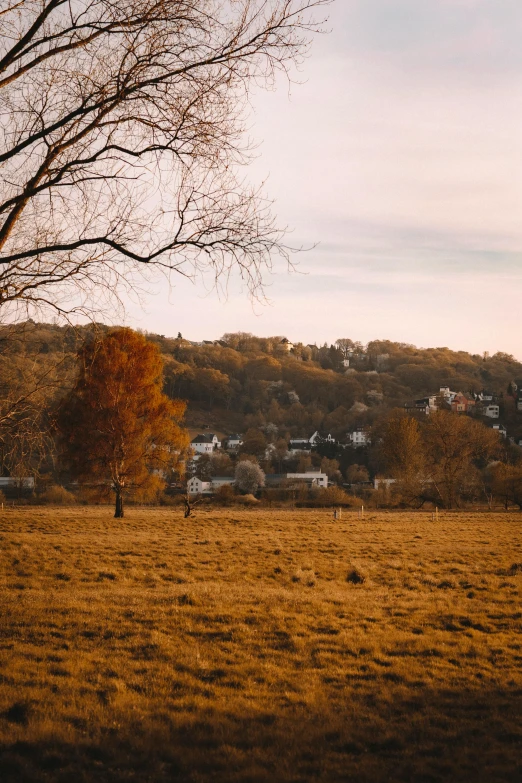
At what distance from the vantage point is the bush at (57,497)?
46.6m

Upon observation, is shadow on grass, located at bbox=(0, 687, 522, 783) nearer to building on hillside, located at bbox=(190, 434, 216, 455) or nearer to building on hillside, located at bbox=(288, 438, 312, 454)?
building on hillside, located at bbox=(288, 438, 312, 454)

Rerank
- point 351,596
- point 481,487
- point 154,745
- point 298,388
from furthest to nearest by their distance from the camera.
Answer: point 298,388
point 481,487
point 351,596
point 154,745

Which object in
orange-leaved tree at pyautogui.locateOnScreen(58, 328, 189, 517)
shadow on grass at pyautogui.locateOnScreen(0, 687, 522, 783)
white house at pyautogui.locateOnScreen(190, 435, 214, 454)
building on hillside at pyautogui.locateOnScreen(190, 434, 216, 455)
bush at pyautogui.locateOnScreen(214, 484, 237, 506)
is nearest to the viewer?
shadow on grass at pyautogui.locateOnScreen(0, 687, 522, 783)

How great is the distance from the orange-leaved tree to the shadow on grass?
80.8ft

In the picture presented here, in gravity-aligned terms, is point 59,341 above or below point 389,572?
above

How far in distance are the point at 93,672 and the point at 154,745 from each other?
6.44ft

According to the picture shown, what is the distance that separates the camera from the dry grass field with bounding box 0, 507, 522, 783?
475 cm

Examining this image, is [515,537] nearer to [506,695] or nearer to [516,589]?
[516,589]

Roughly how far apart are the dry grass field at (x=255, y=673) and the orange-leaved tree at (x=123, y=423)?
15.4 metres

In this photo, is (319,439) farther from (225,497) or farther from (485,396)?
(225,497)

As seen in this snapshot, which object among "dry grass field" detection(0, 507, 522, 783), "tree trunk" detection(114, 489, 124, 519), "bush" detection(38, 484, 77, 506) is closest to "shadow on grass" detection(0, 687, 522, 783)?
"dry grass field" detection(0, 507, 522, 783)

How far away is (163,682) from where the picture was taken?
641cm

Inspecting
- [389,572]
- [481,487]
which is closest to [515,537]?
[389,572]

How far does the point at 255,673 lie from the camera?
22.7 ft
